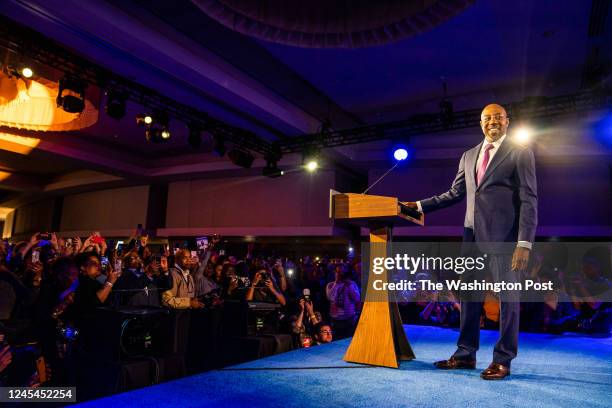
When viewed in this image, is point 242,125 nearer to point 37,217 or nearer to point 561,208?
point 561,208

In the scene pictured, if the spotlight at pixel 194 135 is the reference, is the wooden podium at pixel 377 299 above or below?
below

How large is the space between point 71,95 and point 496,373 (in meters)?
5.16

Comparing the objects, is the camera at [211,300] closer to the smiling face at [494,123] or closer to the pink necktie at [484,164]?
the pink necktie at [484,164]

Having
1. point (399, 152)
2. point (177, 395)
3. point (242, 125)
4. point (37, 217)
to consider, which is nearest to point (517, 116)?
point (399, 152)

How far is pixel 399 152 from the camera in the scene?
25.6ft

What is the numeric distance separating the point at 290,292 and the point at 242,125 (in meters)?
3.68

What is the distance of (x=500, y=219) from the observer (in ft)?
7.33

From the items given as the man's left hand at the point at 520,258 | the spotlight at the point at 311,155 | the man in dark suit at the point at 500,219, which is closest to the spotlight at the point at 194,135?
the spotlight at the point at 311,155

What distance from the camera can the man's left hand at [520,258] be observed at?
2074mm

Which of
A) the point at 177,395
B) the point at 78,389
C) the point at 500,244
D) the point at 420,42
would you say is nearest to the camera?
the point at 177,395

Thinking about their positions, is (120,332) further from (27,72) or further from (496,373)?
(27,72)

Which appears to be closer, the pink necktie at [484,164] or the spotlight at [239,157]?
the pink necktie at [484,164]

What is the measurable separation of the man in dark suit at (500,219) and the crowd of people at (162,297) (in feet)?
8.12

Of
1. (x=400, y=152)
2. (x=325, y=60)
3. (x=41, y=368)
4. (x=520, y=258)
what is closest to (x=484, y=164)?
(x=520, y=258)
